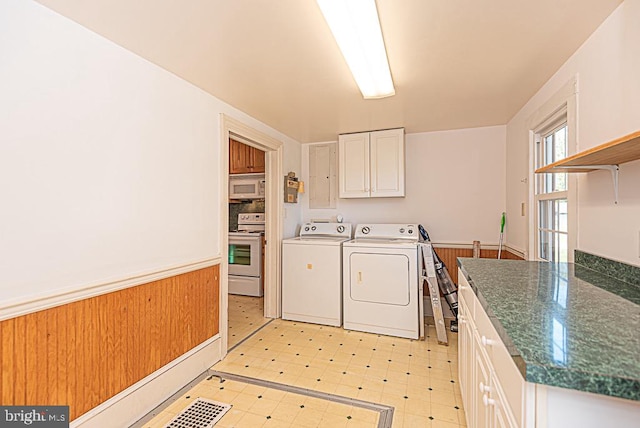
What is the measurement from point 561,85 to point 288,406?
2718 millimetres

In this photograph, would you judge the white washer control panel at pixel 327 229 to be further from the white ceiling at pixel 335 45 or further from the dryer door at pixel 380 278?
the white ceiling at pixel 335 45

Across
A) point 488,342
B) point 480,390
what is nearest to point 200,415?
point 480,390

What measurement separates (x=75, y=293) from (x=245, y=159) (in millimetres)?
3109

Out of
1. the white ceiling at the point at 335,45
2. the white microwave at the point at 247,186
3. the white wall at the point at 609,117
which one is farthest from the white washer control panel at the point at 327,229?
the white wall at the point at 609,117

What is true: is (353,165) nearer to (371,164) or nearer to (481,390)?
(371,164)

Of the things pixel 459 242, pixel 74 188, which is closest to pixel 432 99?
pixel 459 242

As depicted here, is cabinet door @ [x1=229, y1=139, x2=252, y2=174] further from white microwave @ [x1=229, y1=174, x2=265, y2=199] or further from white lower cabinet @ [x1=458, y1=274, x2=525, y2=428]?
white lower cabinet @ [x1=458, y1=274, x2=525, y2=428]

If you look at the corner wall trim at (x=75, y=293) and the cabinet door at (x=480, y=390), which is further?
the corner wall trim at (x=75, y=293)

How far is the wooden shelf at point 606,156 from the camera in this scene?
106 centimetres

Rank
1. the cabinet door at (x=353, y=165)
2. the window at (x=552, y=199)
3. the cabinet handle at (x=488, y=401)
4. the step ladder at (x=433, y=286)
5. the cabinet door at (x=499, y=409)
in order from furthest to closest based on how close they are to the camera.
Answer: the cabinet door at (x=353, y=165) < the step ladder at (x=433, y=286) < the window at (x=552, y=199) < the cabinet handle at (x=488, y=401) < the cabinet door at (x=499, y=409)

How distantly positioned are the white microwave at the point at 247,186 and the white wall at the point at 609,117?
3420 millimetres

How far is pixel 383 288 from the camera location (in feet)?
10.2

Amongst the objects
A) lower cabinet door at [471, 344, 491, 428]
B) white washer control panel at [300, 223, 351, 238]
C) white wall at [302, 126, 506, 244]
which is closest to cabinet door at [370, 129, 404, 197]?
white wall at [302, 126, 506, 244]

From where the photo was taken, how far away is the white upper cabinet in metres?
3.42
